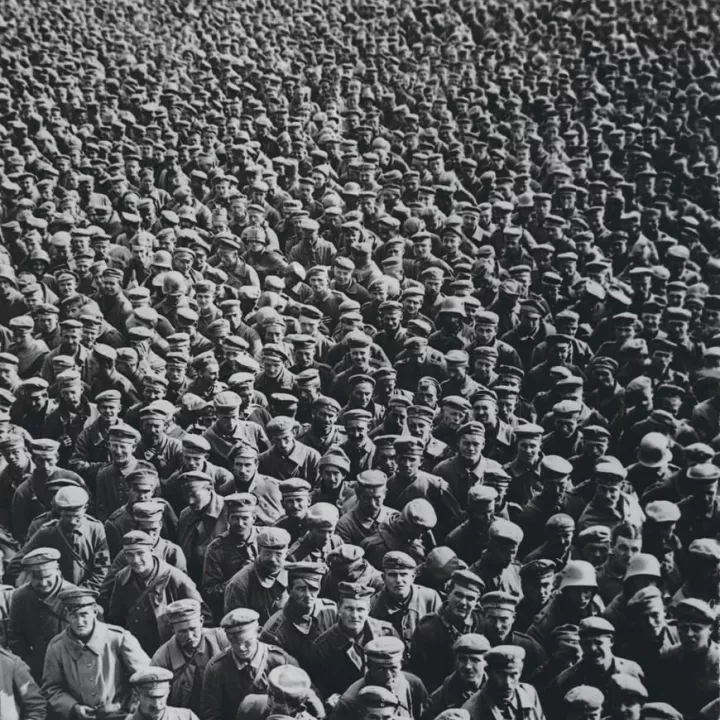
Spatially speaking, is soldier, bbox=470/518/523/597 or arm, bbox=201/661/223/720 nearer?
arm, bbox=201/661/223/720

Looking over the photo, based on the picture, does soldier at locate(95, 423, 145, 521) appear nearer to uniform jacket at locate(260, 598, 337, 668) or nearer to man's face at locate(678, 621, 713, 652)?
uniform jacket at locate(260, 598, 337, 668)

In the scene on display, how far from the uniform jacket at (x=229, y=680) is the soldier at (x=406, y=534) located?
47.5 inches

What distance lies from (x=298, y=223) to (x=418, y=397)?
12.5 ft

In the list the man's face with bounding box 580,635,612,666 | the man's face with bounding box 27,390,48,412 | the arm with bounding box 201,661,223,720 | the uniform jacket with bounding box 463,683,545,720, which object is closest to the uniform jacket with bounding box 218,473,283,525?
the arm with bounding box 201,661,223,720

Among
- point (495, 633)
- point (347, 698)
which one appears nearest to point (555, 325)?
point (495, 633)

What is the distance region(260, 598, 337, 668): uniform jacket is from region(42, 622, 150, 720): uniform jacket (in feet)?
2.47

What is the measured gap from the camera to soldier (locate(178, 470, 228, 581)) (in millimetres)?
6988

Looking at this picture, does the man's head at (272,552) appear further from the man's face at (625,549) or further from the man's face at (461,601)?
the man's face at (625,549)

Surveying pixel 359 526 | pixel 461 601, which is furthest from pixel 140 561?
pixel 461 601

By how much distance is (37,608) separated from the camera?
6.16 metres

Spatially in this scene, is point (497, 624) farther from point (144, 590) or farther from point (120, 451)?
point (120, 451)

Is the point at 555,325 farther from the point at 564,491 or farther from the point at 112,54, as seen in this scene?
the point at 112,54

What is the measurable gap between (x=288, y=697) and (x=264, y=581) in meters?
1.32

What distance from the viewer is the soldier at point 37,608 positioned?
241 inches
